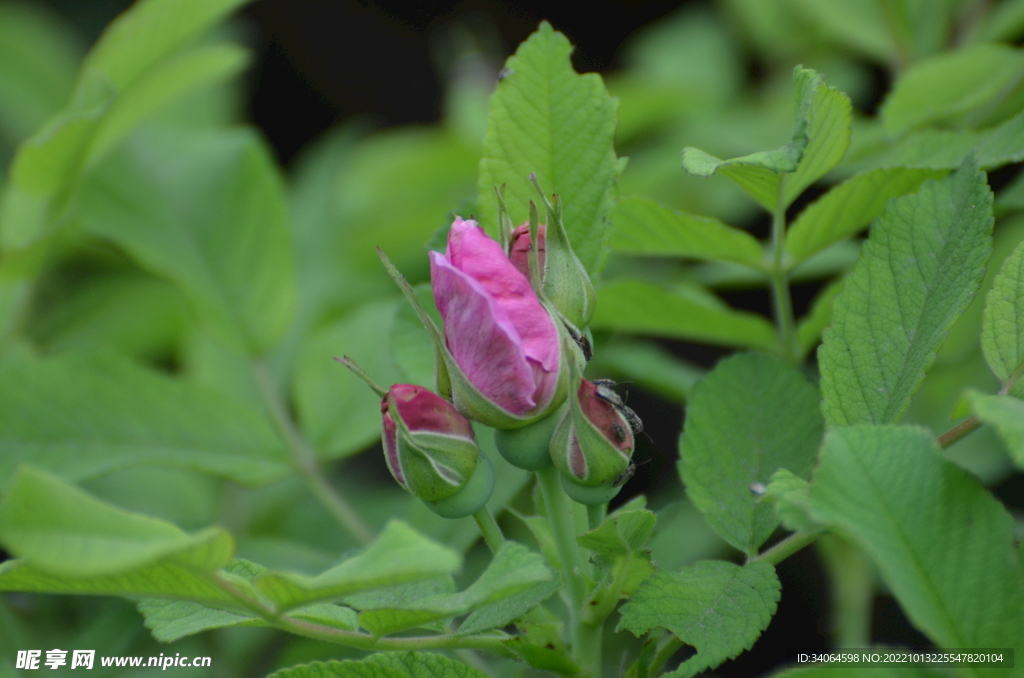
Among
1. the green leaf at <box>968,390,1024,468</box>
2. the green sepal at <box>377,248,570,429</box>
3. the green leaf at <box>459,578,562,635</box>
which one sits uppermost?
the green leaf at <box>968,390,1024,468</box>

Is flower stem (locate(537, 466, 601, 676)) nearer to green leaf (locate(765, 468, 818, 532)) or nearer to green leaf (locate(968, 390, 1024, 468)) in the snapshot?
green leaf (locate(765, 468, 818, 532))

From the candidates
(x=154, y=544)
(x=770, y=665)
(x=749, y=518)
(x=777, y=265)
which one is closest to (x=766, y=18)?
(x=777, y=265)

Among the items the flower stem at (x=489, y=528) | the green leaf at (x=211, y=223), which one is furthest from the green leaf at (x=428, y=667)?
the green leaf at (x=211, y=223)

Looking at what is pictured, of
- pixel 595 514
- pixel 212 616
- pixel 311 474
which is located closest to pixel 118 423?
pixel 311 474

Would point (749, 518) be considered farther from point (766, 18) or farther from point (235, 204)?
→ point (766, 18)

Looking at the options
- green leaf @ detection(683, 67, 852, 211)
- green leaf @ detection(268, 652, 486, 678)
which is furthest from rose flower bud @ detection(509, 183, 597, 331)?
green leaf @ detection(268, 652, 486, 678)

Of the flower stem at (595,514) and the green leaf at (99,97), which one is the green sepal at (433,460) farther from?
the green leaf at (99,97)
